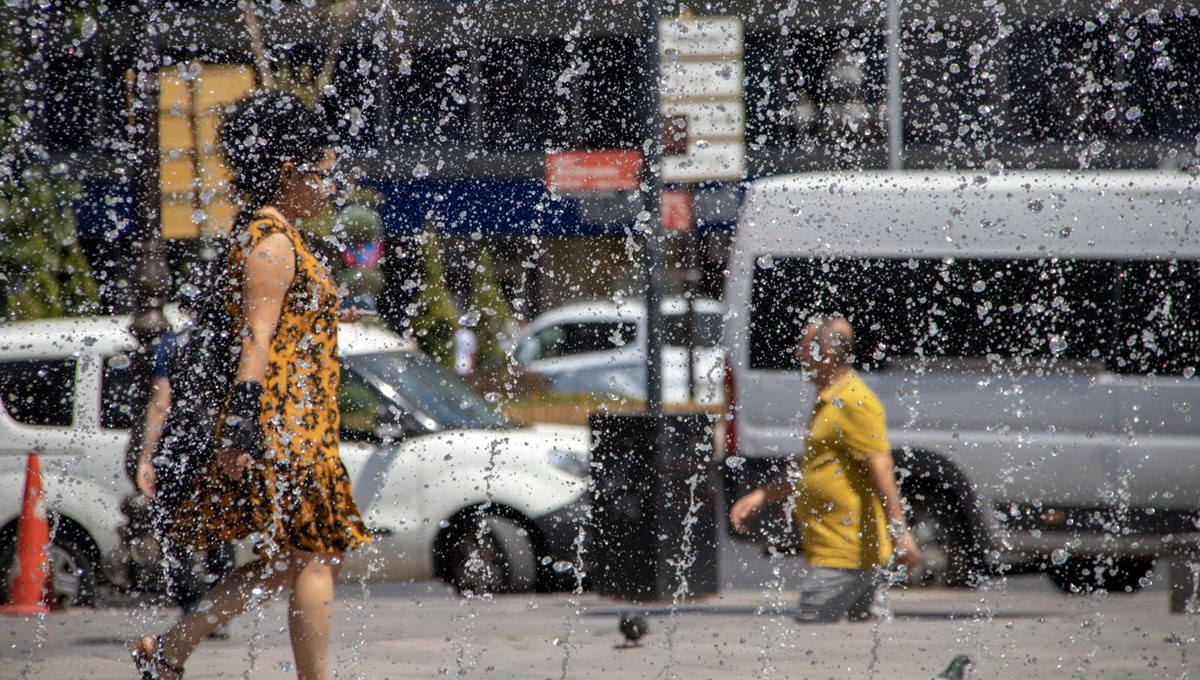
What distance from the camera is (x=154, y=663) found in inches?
164

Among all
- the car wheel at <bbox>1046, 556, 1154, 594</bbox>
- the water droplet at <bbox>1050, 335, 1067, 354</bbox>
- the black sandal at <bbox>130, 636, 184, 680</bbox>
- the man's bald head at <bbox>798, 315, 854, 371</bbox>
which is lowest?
the car wheel at <bbox>1046, 556, 1154, 594</bbox>

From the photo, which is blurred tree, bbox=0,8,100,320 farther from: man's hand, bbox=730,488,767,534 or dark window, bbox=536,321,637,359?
man's hand, bbox=730,488,767,534

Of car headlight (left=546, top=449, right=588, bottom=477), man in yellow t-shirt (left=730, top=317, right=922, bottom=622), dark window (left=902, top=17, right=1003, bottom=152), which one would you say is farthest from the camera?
dark window (left=902, top=17, right=1003, bottom=152)

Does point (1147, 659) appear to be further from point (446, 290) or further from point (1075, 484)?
point (446, 290)

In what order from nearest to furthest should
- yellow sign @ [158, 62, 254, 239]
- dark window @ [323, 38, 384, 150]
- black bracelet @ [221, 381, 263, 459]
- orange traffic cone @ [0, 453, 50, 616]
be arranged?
1. black bracelet @ [221, 381, 263, 459]
2. yellow sign @ [158, 62, 254, 239]
3. orange traffic cone @ [0, 453, 50, 616]
4. dark window @ [323, 38, 384, 150]

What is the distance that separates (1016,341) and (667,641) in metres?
2.85

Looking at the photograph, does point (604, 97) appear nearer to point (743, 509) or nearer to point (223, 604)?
point (743, 509)

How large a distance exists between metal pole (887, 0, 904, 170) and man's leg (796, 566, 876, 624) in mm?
10257

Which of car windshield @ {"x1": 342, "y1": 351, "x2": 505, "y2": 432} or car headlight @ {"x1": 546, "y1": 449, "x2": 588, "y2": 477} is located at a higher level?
car windshield @ {"x1": 342, "y1": 351, "x2": 505, "y2": 432}

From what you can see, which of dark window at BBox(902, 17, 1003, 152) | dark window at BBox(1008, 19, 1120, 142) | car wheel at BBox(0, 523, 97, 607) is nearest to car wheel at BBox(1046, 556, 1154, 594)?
car wheel at BBox(0, 523, 97, 607)

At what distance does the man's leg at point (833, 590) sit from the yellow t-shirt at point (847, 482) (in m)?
0.03

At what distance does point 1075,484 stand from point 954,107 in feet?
43.7

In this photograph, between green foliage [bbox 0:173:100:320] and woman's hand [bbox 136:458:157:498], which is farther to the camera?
green foliage [bbox 0:173:100:320]

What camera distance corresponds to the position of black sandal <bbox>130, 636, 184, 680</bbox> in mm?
4152
